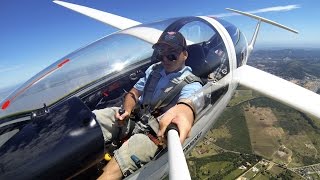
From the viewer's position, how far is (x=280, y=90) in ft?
23.4

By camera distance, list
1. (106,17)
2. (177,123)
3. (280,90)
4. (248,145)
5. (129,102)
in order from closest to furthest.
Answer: (177,123)
(129,102)
(280,90)
(106,17)
(248,145)

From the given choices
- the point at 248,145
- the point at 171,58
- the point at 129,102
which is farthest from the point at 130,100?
the point at 248,145

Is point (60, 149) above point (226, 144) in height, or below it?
above

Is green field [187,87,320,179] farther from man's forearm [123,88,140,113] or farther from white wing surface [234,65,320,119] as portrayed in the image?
man's forearm [123,88,140,113]

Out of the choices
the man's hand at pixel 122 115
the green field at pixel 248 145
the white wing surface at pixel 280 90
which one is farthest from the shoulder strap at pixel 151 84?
the green field at pixel 248 145

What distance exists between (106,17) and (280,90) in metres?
10.1

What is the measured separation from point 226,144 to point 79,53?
6345cm

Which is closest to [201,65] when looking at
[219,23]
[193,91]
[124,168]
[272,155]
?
[193,91]

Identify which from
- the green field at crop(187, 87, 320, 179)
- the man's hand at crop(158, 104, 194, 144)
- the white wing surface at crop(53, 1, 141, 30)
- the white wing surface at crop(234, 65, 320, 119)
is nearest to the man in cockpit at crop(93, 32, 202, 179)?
the man's hand at crop(158, 104, 194, 144)

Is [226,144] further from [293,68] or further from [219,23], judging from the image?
[293,68]

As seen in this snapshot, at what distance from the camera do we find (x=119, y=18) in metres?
14.8

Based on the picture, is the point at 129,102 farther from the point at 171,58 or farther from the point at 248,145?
the point at 248,145

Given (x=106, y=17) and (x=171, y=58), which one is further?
(x=106, y=17)

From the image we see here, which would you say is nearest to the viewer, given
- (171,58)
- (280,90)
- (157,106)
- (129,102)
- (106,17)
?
(157,106)
